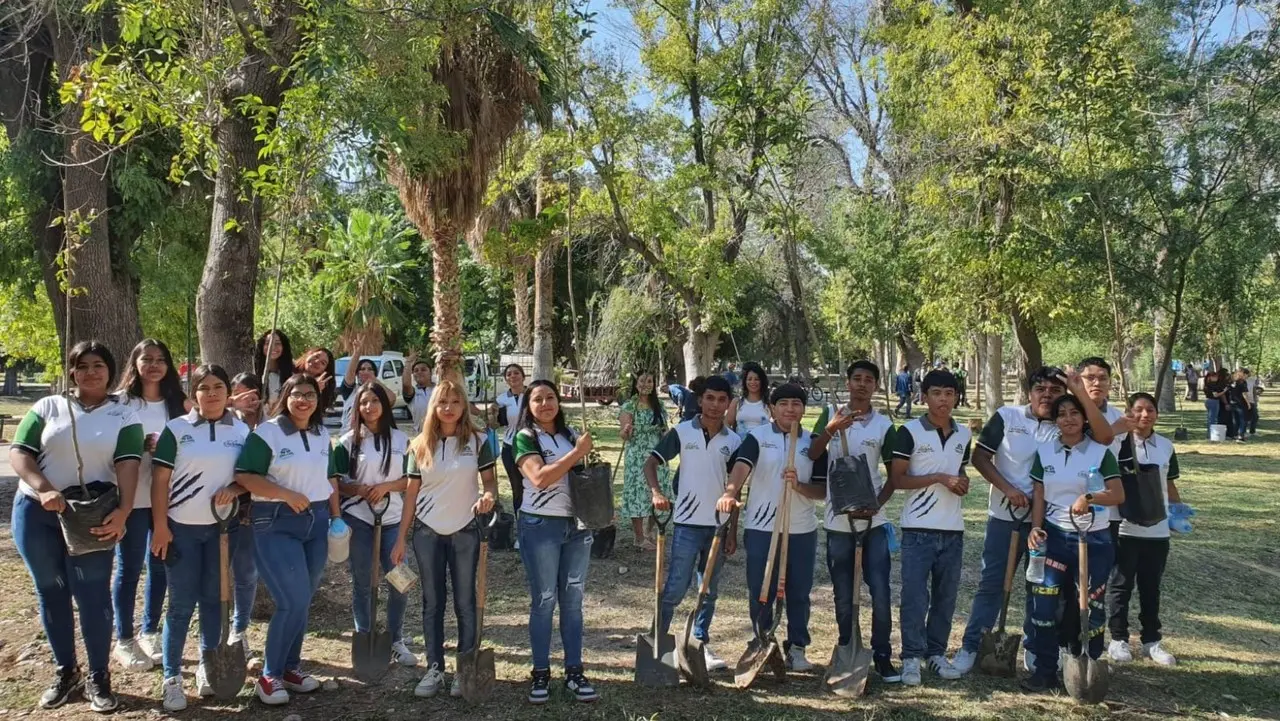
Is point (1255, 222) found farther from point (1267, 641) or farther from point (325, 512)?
point (325, 512)

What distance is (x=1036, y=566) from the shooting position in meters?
5.08

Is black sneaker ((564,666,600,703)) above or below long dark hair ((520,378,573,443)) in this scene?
below

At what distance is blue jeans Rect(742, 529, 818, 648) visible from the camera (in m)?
5.28

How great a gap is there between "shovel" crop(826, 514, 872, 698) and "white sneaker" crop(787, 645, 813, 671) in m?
→ 0.26

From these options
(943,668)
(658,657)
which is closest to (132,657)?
(658,657)

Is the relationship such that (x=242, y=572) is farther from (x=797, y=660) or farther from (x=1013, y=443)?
(x=1013, y=443)

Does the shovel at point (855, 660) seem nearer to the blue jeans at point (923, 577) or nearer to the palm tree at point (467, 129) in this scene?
the blue jeans at point (923, 577)

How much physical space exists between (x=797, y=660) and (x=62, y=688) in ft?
13.3

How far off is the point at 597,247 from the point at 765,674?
1801 centimetres

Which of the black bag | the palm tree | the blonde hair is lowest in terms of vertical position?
the black bag

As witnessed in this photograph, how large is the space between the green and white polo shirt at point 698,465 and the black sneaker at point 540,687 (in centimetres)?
113

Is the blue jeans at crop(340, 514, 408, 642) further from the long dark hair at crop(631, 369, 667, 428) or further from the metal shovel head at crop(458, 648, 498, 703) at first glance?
the long dark hair at crop(631, 369, 667, 428)

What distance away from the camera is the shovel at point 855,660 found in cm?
500

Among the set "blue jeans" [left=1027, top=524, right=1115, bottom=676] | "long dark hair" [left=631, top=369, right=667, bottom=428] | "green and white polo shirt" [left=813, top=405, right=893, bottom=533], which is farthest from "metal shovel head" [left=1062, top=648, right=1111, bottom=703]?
"long dark hair" [left=631, top=369, right=667, bottom=428]
